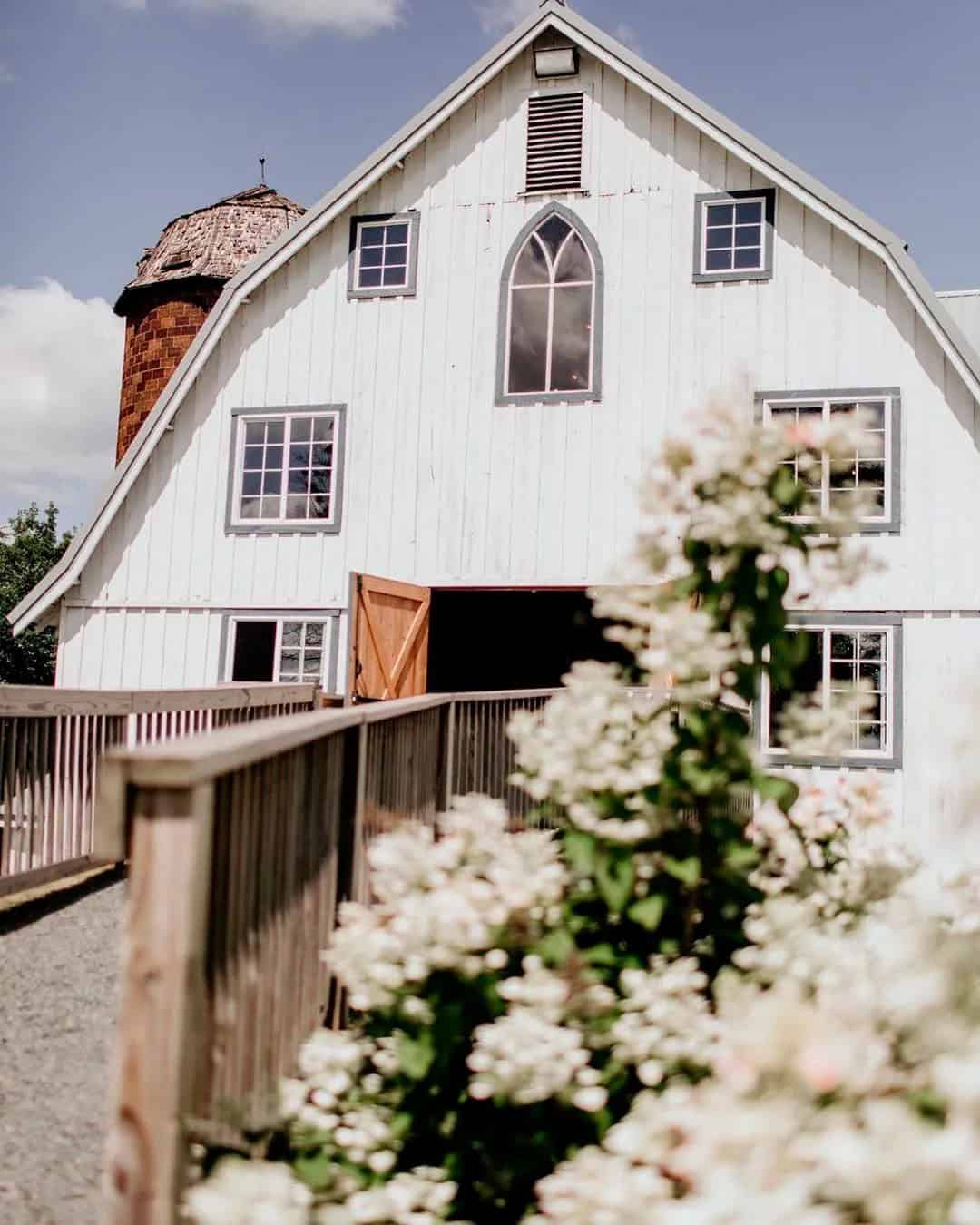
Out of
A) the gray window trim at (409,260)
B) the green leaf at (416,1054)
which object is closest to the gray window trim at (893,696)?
the gray window trim at (409,260)

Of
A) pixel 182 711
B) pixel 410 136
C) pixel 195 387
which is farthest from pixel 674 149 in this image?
pixel 182 711

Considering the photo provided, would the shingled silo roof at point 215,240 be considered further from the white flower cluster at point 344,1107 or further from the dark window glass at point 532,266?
the white flower cluster at point 344,1107

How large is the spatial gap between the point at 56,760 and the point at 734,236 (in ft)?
29.6

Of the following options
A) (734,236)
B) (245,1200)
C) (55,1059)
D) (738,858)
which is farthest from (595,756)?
(734,236)

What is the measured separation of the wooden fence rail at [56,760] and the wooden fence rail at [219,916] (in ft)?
11.7

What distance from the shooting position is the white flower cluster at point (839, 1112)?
1.51 meters

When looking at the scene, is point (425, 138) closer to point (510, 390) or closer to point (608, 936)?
point (510, 390)

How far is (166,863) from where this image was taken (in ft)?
7.07

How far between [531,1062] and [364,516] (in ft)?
34.2

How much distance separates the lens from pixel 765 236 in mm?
11695

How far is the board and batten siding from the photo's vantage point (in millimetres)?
11250

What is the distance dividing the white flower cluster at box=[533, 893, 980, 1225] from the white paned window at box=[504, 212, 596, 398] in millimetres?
10613

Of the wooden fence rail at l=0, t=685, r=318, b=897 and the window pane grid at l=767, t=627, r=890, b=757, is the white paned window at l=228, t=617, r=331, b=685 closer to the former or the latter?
Result: the wooden fence rail at l=0, t=685, r=318, b=897

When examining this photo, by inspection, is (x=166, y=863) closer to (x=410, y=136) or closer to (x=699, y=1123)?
(x=699, y=1123)
